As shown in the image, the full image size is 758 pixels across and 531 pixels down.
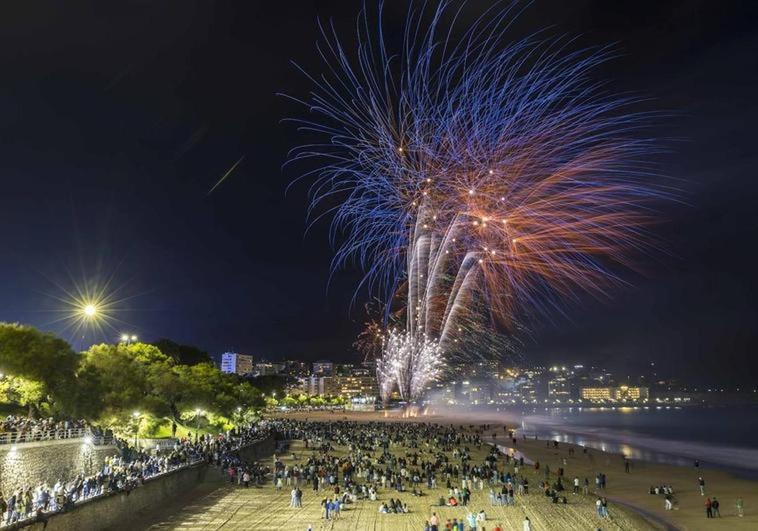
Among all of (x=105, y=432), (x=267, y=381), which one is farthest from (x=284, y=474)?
(x=267, y=381)

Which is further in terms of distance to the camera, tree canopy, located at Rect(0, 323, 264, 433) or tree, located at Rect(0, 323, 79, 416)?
tree canopy, located at Rect(0, 323, 264, 433)

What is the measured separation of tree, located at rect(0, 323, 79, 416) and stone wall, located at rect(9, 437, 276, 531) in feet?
26.6

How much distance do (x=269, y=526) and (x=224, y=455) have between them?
14537 millimetres

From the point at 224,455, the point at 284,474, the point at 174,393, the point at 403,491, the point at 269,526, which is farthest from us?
the point at 174,393

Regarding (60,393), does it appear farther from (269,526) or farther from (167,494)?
(269,526)

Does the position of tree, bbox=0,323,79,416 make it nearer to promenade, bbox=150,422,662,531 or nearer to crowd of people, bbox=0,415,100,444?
crowd of people, bbox=0,415,100,444

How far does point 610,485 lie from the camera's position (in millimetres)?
37500

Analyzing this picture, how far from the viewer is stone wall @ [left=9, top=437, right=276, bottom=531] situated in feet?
61.6

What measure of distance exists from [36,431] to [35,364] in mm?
7555

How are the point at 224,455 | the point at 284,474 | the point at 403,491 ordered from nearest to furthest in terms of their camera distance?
the point at 403,491
the point at 284,474
the point at 224,455

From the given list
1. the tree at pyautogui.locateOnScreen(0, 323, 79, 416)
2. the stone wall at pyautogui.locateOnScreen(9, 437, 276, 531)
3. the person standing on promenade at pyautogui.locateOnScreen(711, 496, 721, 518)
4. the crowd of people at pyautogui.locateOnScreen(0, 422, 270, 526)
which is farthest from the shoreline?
the tree at pyautogui.locateOnScreen(0, 323, 79, 416)

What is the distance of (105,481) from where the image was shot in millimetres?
23109

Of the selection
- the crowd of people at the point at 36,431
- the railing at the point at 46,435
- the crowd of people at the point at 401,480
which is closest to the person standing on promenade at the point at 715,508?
the crowd of people at the point at 401,480

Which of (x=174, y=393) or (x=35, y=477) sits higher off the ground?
(x=174, y=393)
